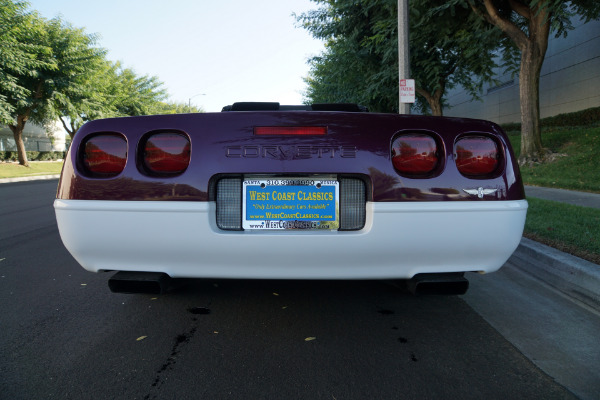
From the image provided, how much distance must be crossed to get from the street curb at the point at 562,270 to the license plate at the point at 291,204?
2099mm

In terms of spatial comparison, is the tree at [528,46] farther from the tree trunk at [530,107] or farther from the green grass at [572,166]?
the green grass at [572,166]

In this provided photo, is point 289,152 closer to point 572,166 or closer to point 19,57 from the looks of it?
point 572,166

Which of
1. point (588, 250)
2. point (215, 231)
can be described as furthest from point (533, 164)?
point (215, 231)

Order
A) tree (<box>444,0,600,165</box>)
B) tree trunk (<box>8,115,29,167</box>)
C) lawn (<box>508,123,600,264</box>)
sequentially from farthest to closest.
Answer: tree trunk (<box>8,115,29,167</box>) < tree (<box>444,0,600,165</box>) < lawn (<box>508,123,600,264</box>)

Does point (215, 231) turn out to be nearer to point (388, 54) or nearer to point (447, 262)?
point (447, 262)

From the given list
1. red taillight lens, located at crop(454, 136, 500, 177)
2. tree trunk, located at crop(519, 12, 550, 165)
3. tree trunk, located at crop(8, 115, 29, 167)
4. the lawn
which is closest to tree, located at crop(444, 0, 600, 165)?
tree trunk, located at crop(519, 12, 550, 165)

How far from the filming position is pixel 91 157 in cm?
205

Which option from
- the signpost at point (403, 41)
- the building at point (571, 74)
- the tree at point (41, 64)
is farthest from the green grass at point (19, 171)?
the building at point (571, 74)

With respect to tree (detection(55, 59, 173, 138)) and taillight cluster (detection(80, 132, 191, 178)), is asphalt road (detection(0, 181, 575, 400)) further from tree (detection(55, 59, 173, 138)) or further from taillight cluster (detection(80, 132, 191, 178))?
tree (detection(55, 59, 173, 138))

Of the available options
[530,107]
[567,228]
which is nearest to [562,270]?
[567,228]

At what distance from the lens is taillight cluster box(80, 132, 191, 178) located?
201 centimetres

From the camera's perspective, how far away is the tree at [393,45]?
11336 millimetres

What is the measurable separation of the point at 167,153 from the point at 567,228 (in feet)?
14.0

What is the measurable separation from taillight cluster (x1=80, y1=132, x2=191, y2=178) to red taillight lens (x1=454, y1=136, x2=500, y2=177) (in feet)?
4.55
